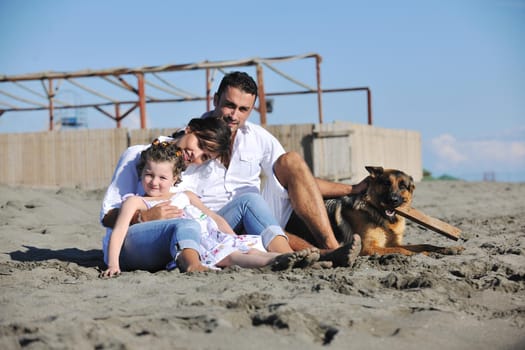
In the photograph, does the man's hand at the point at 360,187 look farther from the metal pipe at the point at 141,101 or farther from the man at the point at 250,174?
the metal pipe at the point at 141,101

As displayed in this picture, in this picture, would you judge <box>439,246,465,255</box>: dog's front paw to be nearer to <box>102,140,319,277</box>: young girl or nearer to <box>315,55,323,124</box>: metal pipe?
<box>102,140,319,277</box>: young girl

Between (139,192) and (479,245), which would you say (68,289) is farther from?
(479,245)

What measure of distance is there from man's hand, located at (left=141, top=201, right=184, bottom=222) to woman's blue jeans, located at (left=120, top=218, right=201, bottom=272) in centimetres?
5

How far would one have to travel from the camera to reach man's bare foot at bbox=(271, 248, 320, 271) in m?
4.06

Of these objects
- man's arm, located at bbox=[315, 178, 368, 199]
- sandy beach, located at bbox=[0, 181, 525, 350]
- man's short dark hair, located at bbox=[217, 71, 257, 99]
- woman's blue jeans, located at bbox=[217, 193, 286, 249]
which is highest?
man's short dark hair, located at bbox=[217, 71, 257, 99]

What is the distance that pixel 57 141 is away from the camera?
47.2ft

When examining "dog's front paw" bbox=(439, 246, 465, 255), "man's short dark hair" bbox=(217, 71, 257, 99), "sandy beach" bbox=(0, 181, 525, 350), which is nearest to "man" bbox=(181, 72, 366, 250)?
"man's short dark hair" bbox=(217, 71, 257, 99)

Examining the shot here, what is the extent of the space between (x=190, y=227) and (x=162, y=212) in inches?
10.0

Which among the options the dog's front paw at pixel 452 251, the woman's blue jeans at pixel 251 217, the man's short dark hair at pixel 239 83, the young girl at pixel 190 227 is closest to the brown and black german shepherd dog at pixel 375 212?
the dog's front paw at pixel 452 251

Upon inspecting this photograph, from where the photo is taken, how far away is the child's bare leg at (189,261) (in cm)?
413

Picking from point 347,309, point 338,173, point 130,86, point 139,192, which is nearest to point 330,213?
point 139,192

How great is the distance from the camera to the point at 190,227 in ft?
14.0

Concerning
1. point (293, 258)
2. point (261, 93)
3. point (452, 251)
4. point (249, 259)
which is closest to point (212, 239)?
point (249, 259)

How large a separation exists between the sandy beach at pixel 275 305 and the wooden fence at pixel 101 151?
810cm
